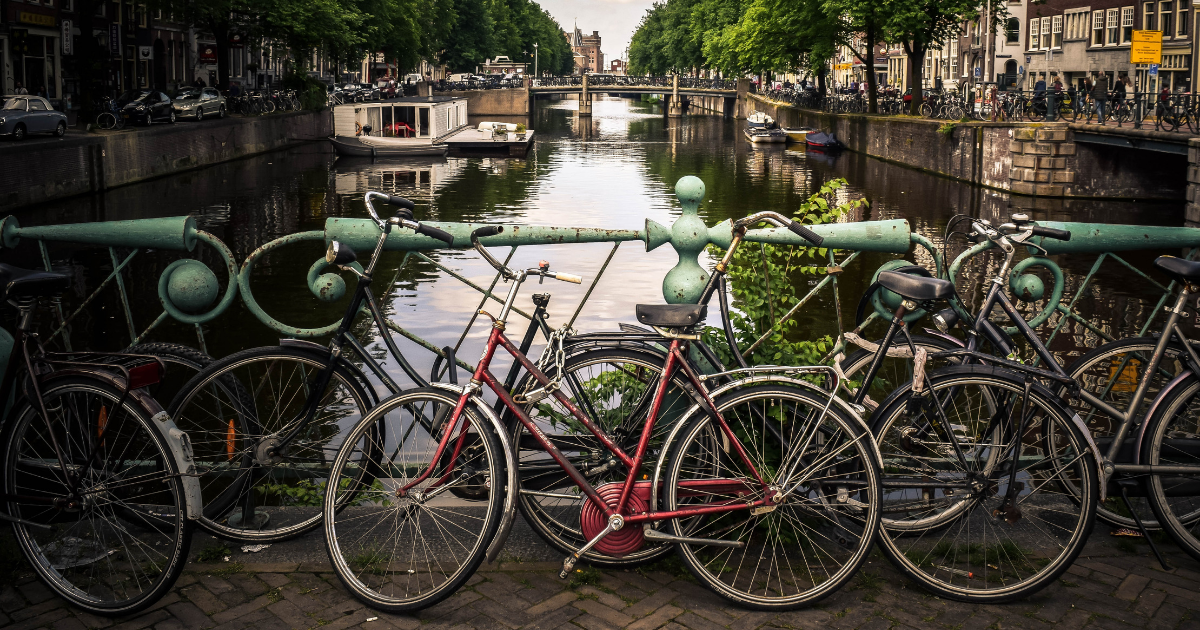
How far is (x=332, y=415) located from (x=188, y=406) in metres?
0.74

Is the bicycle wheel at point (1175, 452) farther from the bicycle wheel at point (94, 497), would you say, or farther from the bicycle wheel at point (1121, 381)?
the bicycle wheel at point (94, 497)

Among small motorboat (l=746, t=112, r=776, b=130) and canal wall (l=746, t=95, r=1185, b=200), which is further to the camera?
small motorboat (l=746, t=112, r=776, b=130)

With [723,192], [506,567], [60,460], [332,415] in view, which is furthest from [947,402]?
[723,192]

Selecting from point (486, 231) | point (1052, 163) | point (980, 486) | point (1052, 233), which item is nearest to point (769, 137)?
point (1052, 163)

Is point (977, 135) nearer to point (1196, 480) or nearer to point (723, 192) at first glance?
point (723, 192)

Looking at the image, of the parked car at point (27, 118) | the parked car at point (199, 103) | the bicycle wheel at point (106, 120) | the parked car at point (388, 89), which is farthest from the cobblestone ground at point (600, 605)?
the parked car at point (388, 89)

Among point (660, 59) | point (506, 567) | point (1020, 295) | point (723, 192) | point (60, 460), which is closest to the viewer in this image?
point (60, 460)

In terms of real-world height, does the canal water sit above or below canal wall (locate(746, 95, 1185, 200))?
below

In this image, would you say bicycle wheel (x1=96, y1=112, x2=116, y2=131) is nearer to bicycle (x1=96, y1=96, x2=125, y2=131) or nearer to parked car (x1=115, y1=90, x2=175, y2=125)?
bicycle (x1=96, y1=96, x2=125, y2=131)

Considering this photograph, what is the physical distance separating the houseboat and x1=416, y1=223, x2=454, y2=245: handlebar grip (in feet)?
138

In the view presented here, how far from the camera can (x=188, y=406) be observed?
14.2 feet

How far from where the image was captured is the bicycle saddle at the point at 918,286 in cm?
396

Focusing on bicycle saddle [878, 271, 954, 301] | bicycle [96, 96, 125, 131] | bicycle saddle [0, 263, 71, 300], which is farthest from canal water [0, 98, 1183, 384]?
bicycle [96, 96, 125, 131]

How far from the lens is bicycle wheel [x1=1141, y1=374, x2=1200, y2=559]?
4176 mm
